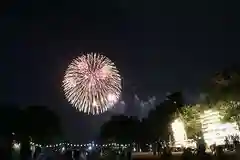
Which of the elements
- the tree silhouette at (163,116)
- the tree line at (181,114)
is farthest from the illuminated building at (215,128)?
the tree silhouette at (163,116)

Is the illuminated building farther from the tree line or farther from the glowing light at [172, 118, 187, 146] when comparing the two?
the glowing light at [172, 118, 187, 146]

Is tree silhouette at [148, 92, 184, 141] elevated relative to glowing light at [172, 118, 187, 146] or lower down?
elevated

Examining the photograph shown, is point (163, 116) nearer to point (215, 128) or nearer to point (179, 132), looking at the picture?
point (179, 132)

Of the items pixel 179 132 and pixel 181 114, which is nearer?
pixel 179 132

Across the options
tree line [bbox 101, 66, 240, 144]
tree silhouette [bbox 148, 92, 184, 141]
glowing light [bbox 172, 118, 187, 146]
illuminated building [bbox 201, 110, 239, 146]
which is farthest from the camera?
tree silhouette [bbox 148, 92, 184, 141]

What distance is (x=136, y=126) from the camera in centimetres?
11144

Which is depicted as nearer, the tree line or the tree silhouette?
the tree line

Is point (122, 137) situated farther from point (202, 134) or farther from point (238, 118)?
point (238, 118)

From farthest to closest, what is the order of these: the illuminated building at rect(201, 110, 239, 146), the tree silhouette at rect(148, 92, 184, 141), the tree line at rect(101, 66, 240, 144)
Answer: the tree silhouette at rect(148, 92, 184, 141), the illuminated building at rect(201, 110, 239, 146), the tree line at rect(101, 66, 240, 144)

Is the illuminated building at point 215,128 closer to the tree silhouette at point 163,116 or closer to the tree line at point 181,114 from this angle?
the tree line at point 181,114

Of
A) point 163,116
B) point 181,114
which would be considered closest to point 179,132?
point 181,114

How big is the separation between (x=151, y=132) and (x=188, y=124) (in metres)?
34.3

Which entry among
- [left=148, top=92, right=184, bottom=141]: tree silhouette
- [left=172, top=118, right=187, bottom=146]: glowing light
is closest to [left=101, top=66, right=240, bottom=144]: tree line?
[left=148, top=92, right=184, bottom=141]: tree silhouette

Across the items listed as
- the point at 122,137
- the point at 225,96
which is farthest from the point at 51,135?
the point at 225,96
